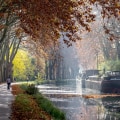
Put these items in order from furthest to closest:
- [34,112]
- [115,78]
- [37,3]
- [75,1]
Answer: [115,78], [34,112], [75,1], [37,3]

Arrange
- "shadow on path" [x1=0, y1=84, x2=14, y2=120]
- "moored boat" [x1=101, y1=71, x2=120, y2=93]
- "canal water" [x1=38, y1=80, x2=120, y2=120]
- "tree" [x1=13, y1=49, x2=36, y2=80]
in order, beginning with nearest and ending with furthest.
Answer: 1. "shadow on path" [x1=0, y1=84, x2=14, y2=120]
2. "canal water" [x1=38, y1=80, x2=120, y2=120]
3. "moored boat" [x1=101, y1=71, x2=120, y2=93]
4. "tree" [x1=13, y1=49, x2=36, y2=80]

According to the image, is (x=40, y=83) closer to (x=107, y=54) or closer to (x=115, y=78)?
(x=107, y=54)

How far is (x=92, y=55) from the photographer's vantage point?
80.6 metres

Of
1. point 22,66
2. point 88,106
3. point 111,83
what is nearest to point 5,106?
point 88,106

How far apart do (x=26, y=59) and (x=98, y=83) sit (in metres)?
41.8

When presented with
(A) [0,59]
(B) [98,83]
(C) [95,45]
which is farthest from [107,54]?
(A) [0,59]

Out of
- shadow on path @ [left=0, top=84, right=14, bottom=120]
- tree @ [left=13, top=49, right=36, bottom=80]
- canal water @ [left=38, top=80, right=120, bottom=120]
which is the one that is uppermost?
tree @ [left=13, top=49, right=36, bottom=80]

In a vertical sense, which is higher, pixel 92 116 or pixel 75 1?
pixel 75 1

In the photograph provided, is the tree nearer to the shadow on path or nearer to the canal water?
the canal water

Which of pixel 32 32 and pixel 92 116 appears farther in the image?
pixel 92 116

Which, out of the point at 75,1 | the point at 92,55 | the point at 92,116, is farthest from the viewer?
the point at 92,55

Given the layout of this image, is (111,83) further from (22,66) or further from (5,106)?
(22,66)

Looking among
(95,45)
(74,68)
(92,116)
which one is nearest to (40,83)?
(95,45)

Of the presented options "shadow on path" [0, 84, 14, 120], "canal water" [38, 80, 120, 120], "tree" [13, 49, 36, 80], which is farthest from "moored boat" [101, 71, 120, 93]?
"tree" [13, 49, 36, 80]
